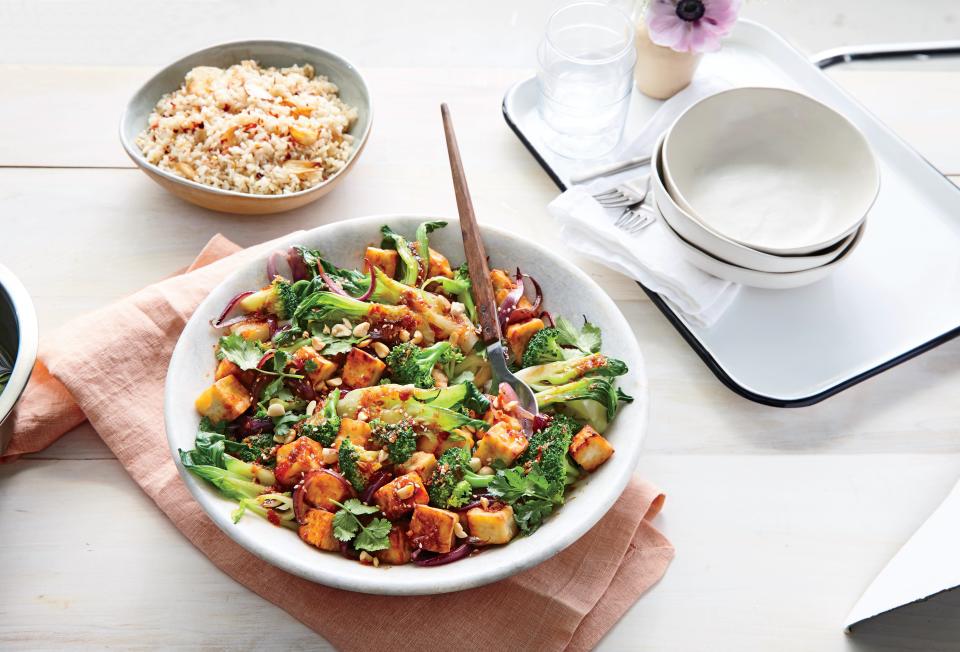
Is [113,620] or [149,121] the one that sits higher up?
[149,121]

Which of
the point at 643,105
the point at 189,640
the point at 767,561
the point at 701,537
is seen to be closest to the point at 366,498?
the point at 189,640

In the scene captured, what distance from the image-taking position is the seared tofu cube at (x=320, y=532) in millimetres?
1656

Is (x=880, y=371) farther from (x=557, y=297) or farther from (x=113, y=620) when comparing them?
(x=113, y=620)

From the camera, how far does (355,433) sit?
1.76 meters

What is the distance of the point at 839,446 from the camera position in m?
2.12

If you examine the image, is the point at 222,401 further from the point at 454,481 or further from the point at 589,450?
the point at 589,450

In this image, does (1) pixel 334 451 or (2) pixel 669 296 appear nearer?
(1) pixel 334 451

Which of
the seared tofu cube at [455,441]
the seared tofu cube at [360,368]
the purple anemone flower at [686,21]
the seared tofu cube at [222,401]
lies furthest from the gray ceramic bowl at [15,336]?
the purple anemone flower at [686,21]

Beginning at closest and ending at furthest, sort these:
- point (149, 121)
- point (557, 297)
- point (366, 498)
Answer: point (366, 498) → point (557, 297) → point (149, 121)

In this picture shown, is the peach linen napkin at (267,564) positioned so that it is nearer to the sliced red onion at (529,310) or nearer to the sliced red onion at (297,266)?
the sliced red onion at (297,266)

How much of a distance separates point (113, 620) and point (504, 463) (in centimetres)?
90

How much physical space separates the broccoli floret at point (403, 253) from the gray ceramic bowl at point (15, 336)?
773mm

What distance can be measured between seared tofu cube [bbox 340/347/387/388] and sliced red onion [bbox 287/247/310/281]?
278mm

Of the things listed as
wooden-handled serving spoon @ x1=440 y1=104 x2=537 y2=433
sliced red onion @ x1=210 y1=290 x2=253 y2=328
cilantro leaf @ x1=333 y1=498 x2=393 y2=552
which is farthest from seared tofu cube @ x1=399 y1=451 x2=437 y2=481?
sliced red onion @ x1=210 y1=290 x2=253 y2=328
